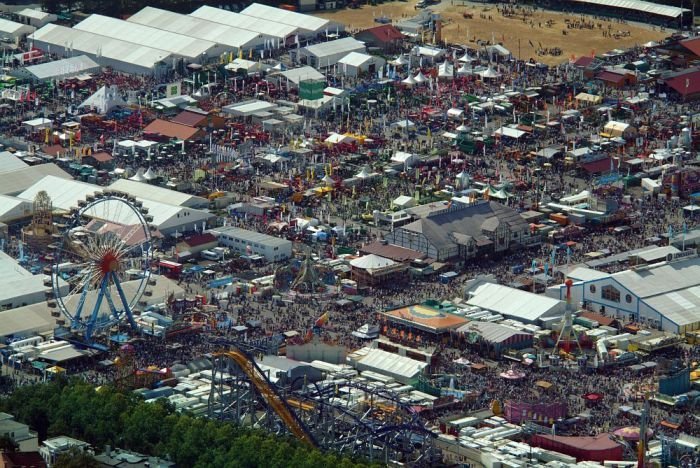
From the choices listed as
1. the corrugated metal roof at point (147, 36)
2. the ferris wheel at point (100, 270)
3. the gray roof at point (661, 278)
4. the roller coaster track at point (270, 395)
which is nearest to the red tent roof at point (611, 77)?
the corrugated metal roof at point (147, 36)

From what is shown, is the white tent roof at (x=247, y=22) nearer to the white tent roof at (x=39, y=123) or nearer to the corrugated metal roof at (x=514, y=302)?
the white tent roof at (x=39, y=123)

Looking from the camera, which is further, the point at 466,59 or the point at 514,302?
the point at 466,59

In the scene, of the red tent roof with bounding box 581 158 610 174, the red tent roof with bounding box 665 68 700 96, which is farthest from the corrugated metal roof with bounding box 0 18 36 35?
the red tent roof with bounding box 581 158 610 174

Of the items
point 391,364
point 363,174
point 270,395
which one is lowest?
point 363,174

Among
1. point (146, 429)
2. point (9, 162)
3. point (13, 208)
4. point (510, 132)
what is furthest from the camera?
point (510, 132)

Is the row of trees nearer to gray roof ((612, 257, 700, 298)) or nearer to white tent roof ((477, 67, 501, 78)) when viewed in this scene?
gray roof ((612, 257, 700, 298))

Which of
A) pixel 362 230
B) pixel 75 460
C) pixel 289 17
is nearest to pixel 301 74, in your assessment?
pixel 289 17

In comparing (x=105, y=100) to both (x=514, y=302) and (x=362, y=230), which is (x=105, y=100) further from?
(x=514, y=302)

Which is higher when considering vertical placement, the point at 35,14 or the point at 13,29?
the point at 13,29
